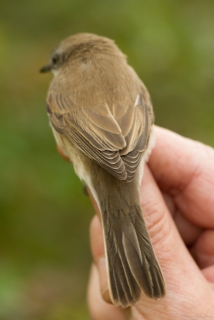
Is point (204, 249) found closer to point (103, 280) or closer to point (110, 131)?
point (103, 280)

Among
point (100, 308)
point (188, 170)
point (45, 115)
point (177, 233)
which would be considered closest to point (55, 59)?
point (45, 115)

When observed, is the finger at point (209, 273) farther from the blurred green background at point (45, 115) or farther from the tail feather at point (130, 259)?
the blurred green background at point (45, 115)

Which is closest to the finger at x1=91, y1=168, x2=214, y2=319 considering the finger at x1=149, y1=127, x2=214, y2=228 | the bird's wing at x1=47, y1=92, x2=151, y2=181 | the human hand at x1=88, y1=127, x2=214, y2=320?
the human hand at x1=88, y1=127, x2=214, y2=320

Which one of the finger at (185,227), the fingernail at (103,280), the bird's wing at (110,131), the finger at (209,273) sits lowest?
the finger at (209,273)

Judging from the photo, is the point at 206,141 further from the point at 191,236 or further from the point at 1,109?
the point at 1,109

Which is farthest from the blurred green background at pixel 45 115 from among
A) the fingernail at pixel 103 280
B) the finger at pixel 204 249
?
the finger at pixel 204 249

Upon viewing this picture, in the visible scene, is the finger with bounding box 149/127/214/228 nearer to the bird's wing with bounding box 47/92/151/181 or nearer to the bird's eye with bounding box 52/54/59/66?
the bird's wing with bounding box 47/92/151/181

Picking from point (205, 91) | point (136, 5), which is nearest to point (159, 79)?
point (205, 91)
